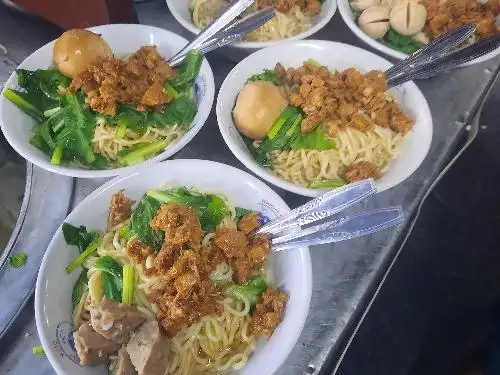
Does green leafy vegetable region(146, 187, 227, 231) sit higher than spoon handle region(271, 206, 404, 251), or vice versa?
green leafy vegetable region(146, 187, 227, 231)

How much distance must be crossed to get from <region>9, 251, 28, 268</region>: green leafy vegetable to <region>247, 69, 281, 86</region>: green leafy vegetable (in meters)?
1.08

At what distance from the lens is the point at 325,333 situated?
1595mm

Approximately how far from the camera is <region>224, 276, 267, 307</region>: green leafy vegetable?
61.1 inches

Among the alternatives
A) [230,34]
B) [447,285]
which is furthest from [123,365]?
[447,285]

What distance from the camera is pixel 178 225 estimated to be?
4.80 feet

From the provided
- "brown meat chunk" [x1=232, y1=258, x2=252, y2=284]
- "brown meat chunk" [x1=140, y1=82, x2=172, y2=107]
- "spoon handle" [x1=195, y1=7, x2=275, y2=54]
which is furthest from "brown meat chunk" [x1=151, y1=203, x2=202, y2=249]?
"spoon handle" [x1=195, y1=7, x2=275, y2=54]

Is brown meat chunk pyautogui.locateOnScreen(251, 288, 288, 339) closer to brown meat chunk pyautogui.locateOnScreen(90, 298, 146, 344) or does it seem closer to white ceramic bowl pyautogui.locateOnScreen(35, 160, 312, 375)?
white ceramic bowl pyautogui.locateOnScreen(35, 160, 312, 375)

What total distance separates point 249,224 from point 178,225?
0.25 meters

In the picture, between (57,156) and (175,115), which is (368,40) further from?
(57,156)

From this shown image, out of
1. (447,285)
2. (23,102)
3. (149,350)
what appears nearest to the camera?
(149,350)

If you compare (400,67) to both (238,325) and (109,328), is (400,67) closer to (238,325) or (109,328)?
(238,325)

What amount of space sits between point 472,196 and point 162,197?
2.12m

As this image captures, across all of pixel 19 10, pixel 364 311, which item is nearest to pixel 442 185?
pixel 364 311

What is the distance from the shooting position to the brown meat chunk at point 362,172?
72.8 inches
